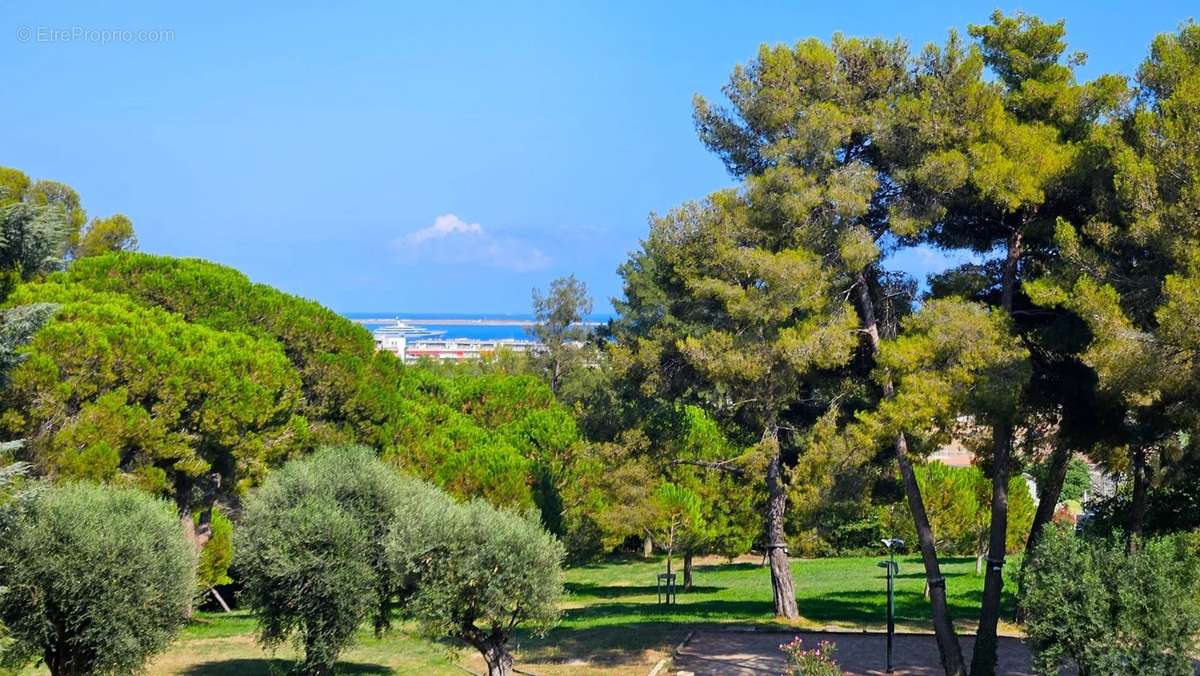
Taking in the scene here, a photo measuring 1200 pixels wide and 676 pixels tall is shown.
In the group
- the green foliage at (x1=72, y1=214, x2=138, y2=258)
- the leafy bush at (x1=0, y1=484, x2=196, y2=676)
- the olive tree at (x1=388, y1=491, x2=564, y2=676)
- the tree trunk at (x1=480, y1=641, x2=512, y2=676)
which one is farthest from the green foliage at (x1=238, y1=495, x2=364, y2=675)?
the green foliage at (x1=72, y1=214, x2=138, y2=258)

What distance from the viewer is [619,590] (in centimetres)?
3788

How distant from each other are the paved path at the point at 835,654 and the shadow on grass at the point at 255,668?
632 cm

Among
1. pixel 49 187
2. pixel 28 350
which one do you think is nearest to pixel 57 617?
pixel 28 350

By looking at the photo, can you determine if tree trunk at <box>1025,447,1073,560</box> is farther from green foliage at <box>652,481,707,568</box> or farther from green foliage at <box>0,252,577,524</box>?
green foliage at <box>0,252,577,524</box>

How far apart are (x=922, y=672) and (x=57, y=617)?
46.8 feet

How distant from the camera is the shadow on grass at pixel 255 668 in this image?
66.6ft

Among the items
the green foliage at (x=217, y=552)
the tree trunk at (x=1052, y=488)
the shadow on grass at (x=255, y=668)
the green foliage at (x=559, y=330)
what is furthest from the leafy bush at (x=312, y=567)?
the green foliage at (x=559, y=330)

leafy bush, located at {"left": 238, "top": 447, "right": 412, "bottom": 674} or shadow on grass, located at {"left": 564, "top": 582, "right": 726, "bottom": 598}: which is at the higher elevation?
leafy bush, located at {"left": 238, "top": 447, "right": 412, "bottom": 674}

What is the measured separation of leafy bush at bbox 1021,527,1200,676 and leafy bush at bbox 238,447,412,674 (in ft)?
33.7

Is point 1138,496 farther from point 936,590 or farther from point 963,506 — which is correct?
point 963,506

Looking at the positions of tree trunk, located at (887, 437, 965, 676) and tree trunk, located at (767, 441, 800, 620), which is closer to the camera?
tree trunk, located at (887, 437, 965, 676)

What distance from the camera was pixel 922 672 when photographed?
59.5 ft

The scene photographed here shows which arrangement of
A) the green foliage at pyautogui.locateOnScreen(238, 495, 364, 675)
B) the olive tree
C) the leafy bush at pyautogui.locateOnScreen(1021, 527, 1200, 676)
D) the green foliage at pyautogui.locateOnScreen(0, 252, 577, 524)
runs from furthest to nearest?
the green foliage at pyautogui.locateOnScreen(0, 252, 577, 524)
the green foliage at pyautogui.locateOnScreen(238, 495, 364, 675)
the olive tree
the leafy bush at pyautogui.locateOnScreen(1021, 527, 1200, 676)

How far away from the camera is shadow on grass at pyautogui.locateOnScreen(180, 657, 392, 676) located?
20.3 metres
